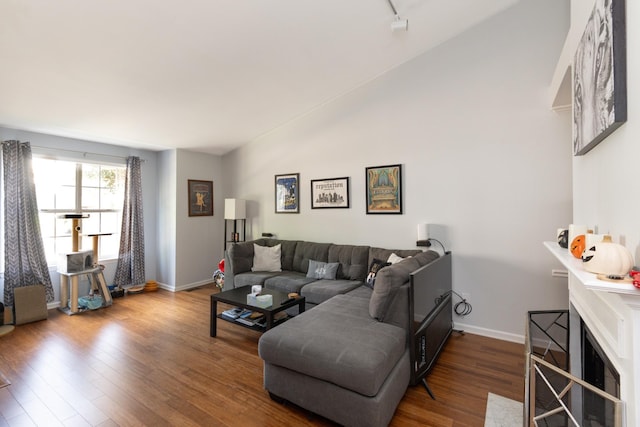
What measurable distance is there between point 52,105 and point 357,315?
3.69m

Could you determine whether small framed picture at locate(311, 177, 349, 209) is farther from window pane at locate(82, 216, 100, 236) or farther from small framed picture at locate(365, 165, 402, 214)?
window pane at locate(82, 216, 100, 236)

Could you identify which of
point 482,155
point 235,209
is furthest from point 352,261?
point 235,209

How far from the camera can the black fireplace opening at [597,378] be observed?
129 centimetres

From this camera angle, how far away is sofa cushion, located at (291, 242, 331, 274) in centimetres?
412

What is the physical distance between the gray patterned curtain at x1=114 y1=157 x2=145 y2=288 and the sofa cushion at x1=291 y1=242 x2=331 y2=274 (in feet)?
8.51

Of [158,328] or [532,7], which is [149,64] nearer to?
[158,328]

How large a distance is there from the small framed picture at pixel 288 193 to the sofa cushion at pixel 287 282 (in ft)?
3.74

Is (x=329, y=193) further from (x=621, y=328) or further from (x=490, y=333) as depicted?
(x=621, y=328)

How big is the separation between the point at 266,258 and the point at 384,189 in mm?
1898

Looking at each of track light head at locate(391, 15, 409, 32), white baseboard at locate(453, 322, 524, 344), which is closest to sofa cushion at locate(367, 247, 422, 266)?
white baseboard at locate(453, 322, 524, 344)

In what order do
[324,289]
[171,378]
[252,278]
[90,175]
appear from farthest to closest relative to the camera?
1. [90,175]
2. [252,278]
3. [324,289]
4. [171,378]

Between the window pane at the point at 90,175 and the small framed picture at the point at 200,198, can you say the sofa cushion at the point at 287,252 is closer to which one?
the small framed picture at the point at 200,198

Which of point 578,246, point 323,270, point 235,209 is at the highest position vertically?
point 235,209

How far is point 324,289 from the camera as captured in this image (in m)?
3.36
